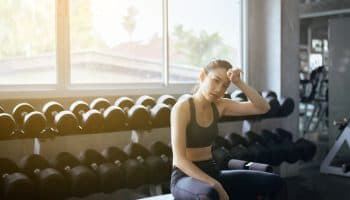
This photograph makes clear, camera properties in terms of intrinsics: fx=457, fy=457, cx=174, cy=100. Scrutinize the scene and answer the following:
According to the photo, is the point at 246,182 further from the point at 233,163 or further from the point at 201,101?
the point at 201,101

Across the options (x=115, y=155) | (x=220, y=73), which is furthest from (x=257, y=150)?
(x=220, y=73)

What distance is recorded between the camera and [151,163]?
311 centimetres

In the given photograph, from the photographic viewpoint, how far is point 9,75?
3404 millimetres

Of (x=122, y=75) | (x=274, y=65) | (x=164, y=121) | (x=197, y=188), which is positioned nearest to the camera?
(x=197, y=188)

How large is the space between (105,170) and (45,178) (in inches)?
15.9

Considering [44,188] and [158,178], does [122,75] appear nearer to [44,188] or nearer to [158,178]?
[158,178]

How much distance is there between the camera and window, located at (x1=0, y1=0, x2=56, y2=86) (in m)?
3.37

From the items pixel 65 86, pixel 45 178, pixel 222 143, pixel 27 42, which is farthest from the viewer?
pixel 222 143

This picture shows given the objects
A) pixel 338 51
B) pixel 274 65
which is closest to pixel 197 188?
pixel 274 65

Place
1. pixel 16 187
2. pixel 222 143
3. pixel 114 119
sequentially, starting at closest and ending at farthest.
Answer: pixel 16 187
pixel 114 119
pixel 222 143

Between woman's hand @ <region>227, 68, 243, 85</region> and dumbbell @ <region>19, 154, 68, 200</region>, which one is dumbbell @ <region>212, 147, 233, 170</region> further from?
woman's hand @ <region>227, 68, 243, 85</region>

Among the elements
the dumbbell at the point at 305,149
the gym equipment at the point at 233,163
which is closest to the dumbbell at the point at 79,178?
the gym equipment at the point at 233,163

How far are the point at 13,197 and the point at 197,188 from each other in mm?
1186

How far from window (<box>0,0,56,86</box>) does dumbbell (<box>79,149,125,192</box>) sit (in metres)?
0.83
